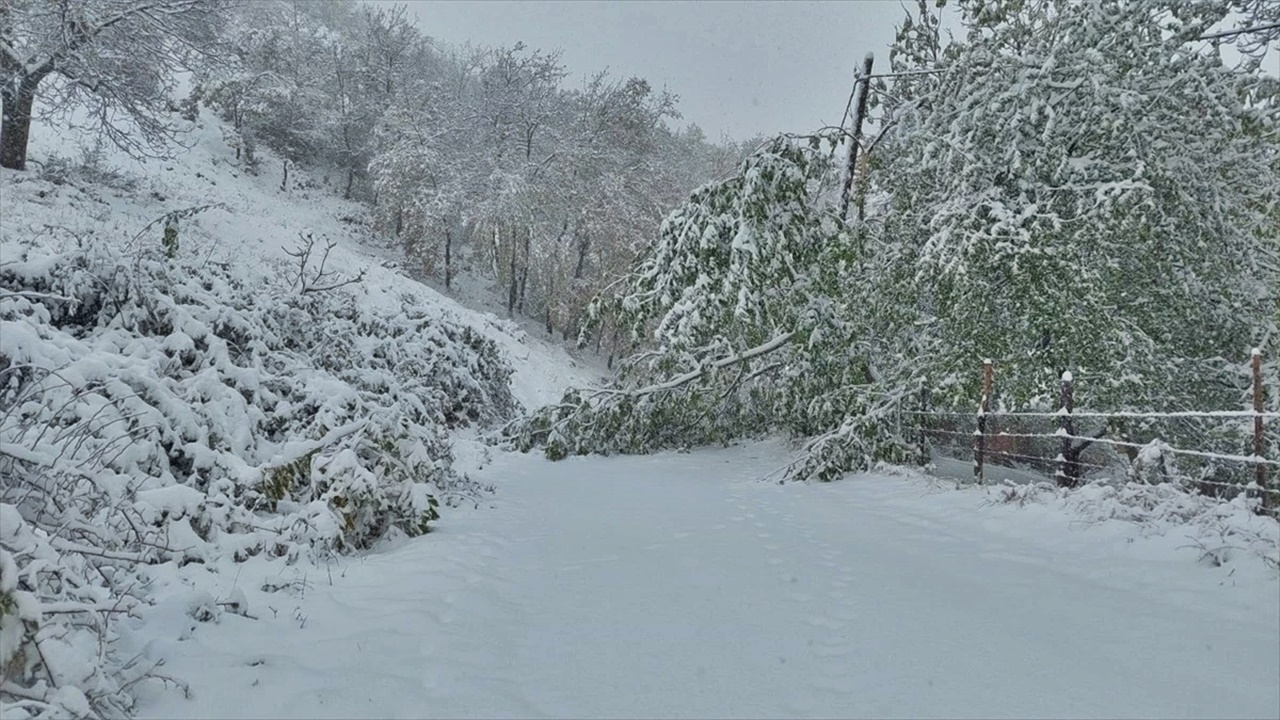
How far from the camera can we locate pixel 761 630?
3.35 metres

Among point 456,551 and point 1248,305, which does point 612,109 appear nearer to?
point 1248,305

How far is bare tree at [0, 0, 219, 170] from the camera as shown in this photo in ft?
35.4

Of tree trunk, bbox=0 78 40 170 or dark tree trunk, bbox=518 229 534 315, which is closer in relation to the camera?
tree trunk, bbox=0 78 40 170

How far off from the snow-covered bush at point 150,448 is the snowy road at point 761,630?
0.39 m

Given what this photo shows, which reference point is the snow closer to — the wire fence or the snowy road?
the snowy road

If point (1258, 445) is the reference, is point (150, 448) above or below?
below

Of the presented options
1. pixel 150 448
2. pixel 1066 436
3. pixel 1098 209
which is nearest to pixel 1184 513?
pixel 1066 436

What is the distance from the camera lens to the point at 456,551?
4.68 meters

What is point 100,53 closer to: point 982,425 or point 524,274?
point 982,425

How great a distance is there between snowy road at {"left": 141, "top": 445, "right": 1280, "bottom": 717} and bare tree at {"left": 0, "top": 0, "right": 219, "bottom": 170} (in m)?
10.9

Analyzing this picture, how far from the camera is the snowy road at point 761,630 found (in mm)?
2564

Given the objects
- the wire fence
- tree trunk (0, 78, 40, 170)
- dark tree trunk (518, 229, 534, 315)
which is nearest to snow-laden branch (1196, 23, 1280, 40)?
the wire fence

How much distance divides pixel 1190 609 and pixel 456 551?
423cm

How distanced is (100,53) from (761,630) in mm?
14099
